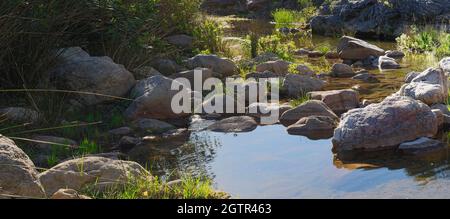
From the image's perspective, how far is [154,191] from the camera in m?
5.93

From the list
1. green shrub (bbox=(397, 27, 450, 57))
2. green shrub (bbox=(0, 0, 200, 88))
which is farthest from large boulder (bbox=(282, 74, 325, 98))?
green shrub (bbox=(397, 27, 450, 57))

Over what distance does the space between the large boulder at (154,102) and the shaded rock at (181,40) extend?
4.52 metres

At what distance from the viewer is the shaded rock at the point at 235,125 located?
31.3ft

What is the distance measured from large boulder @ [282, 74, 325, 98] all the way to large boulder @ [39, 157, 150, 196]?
17.8 feet

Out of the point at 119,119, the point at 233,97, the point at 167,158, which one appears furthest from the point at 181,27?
the point at 167,158

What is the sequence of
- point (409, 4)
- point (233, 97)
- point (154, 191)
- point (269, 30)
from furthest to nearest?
1. point (269, 30)
2. point (409, 4)
3. point (233, 97)
4. point (154, 191)

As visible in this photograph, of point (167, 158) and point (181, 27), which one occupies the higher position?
point (181, 27)

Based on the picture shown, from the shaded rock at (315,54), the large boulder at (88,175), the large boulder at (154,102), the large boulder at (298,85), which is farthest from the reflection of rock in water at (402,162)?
the shaded rock at (315,54)

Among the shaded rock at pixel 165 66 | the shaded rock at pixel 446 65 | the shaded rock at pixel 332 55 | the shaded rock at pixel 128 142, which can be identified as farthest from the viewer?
the shaded rock at pixel 332 55

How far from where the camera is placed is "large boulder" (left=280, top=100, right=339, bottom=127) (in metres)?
9.83

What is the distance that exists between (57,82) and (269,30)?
12288mm

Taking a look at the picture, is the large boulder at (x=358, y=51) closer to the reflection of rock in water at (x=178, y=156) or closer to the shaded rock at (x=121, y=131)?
the reflection of rock in water at (x=178, y=156)

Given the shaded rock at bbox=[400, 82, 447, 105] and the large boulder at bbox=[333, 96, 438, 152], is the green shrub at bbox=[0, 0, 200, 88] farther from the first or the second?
the shaded rock at bbox=[400, 82, 447, 105]

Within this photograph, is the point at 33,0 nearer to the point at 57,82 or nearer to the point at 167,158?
the point at 57,82
